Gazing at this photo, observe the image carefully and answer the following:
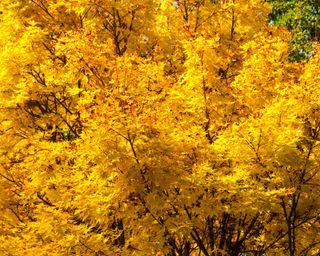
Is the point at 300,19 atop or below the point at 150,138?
atop

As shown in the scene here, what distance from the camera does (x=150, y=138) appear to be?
7.93 m

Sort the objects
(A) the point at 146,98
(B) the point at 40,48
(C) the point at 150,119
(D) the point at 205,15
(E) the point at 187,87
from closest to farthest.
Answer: (C) the point at 150,119 < (A) the point at 146,98 < (E) the point at 187,87 < (B) the point at 40,48 < (D) the point at 205,15

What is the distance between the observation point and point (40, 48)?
11289 mm

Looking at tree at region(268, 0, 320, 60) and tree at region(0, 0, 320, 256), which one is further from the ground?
tree at region(268, 0, 320, 60)

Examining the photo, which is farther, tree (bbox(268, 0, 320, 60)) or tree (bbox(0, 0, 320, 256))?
tree (bbox(268, 0, 320, 60))

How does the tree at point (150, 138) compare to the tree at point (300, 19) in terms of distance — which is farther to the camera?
the tree at point (300, 19)

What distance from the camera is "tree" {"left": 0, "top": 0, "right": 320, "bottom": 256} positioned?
8094 mm

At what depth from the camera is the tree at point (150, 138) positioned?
26.6 ft

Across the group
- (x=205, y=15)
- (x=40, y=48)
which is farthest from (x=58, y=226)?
(x=205, y=15)

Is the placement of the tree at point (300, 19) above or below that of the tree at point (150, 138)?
above

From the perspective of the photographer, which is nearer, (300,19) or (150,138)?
(150,138)

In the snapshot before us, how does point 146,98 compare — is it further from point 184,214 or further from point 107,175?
point 184,214

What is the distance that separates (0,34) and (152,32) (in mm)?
3814

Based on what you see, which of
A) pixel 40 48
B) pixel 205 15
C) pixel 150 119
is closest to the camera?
pixel 150 119
